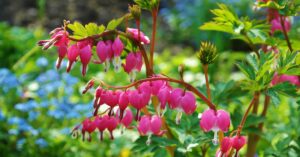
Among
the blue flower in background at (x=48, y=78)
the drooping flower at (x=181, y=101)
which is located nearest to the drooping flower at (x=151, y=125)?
the drooping flower at (x=181, y=101)

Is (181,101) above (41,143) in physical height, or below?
above

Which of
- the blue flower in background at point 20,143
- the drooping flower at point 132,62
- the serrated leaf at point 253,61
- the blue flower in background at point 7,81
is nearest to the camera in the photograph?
the drooping flower at point 132,62

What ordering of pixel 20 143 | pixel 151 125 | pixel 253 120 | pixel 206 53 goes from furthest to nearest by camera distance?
pixel 20 143, pixel 253 120, pixel 151 125, pixel 206 53

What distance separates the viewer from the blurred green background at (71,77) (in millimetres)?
3422

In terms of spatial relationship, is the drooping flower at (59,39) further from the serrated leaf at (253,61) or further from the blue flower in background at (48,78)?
the blue flower in background at (48,78)

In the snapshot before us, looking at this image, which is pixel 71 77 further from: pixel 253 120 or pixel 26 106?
pixel 253 120

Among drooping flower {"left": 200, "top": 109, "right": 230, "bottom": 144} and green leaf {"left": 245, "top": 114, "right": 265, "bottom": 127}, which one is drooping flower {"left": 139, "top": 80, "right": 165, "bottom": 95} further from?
green leaf {"left": 245, "top": 114, "right": 265, "bottom": 127}

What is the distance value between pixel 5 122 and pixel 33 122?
0.18 metres

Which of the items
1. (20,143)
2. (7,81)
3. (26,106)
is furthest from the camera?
(7,81)

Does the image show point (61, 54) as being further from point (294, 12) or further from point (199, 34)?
point (199, 34)

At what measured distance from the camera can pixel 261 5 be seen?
Result: 2139mm

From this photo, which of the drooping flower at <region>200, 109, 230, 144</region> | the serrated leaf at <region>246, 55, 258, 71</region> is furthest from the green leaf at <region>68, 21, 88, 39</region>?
the serrated leaf at <region>246, 55, 258, 71</region>

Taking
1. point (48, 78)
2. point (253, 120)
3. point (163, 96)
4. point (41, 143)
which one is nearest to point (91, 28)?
point (163, 96)

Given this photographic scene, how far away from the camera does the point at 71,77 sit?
432 cm
